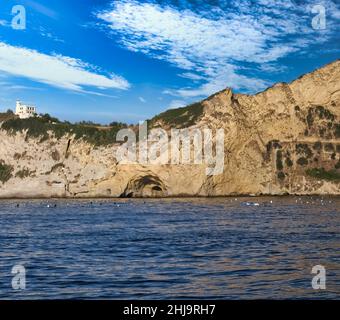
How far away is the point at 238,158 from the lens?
4793 inches

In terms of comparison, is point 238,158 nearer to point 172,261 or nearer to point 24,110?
point 24,110

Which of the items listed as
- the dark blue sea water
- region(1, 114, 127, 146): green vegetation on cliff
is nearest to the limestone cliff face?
region(1, 114, 127, 146): green vegetation on cliff

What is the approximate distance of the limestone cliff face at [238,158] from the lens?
394 feet

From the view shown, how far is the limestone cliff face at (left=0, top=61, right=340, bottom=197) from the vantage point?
120 meters

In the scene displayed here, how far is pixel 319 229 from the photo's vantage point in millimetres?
42031

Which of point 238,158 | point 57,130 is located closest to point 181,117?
point 238,158

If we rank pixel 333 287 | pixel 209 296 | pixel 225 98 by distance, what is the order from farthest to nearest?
pixel 225 98 → pixel 333 287 → pixel 209 296

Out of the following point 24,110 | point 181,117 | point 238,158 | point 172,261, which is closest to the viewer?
point 172,261

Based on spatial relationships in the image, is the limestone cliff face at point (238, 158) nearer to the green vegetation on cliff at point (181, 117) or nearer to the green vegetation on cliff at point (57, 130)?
the green vegetation on cliff at point (57, 130)

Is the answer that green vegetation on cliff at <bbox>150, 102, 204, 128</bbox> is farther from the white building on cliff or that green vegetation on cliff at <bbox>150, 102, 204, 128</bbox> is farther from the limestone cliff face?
the white building on cliff

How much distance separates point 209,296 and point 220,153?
4065 inches
